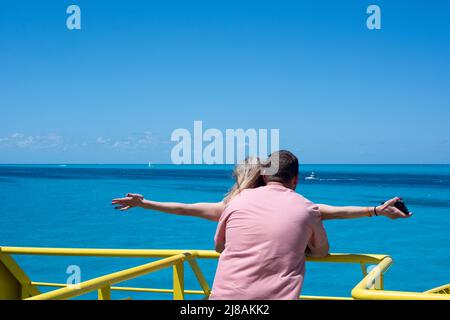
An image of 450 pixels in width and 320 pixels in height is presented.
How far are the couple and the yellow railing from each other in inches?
8.9

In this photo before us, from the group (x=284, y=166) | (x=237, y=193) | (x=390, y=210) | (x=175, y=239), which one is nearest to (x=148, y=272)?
(x=237, y=193)

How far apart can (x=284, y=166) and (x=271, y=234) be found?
36 cm

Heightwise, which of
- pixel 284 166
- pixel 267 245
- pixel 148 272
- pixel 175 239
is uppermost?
pixel 284 166

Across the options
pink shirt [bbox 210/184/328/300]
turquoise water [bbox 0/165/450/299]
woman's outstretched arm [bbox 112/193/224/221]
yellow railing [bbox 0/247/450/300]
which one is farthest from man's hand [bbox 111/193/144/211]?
turquoise water [bbox 0/165/450/299]

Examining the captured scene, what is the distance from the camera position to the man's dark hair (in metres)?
2.53

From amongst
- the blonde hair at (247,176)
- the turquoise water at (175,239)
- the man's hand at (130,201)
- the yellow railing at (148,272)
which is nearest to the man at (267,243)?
the blonde hair at (247,176)

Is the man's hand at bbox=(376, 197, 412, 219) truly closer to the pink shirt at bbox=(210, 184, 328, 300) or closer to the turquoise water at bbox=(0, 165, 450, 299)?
the pink shirt at bbox=(210, 184, 328, 300)

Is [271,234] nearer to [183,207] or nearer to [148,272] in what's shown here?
[183,207]

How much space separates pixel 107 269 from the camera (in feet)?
Answer: 60.3

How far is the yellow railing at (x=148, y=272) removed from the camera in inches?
76.6

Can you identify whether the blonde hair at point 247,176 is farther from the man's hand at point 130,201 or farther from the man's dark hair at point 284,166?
the man's hand at point 130,201

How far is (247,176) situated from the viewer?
8.68 ft

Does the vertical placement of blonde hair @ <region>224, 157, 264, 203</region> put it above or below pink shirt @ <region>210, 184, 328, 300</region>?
above
